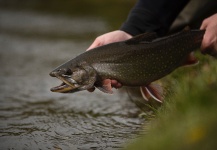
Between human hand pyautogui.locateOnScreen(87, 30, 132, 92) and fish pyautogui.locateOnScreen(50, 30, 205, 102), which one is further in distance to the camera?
human hand pyautogui.locateOnScreen(87, 30, 132, 92)

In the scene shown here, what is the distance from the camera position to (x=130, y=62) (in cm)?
374

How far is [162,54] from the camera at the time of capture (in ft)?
12.4

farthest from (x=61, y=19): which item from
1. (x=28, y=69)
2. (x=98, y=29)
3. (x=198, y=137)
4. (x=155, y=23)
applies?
(x=198, y=137)

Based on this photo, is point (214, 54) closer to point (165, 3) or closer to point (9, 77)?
point (165, 3)

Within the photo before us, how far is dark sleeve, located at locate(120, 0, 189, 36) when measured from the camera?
468 cm

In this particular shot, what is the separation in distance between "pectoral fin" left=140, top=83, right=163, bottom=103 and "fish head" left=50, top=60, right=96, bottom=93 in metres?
Result: 0.52

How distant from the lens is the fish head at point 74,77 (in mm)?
3588

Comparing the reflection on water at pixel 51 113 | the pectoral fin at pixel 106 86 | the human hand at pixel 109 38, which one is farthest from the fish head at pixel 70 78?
the human hand at pixel 109 38

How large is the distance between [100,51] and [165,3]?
1.45 m

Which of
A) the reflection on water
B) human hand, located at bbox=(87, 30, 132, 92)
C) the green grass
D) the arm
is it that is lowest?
the green grass

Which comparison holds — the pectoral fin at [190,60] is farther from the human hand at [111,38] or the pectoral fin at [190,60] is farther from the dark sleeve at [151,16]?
the dark sleeve at [151,16]

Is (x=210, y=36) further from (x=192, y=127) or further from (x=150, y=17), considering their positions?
(x=192, y=127)

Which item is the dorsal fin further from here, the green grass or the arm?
the green grass

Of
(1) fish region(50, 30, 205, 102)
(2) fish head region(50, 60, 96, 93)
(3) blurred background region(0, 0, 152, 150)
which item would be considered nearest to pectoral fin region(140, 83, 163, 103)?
(1) fish region(50, 30, 205, 102)
